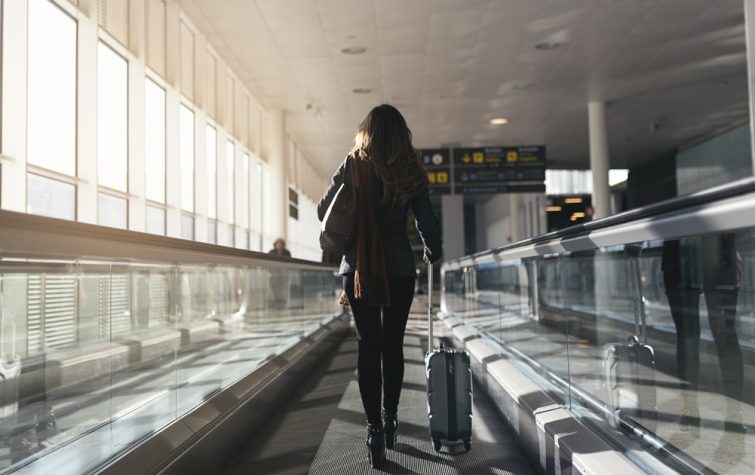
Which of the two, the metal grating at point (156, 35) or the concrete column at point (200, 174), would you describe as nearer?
the metal grating at point (156, 35)

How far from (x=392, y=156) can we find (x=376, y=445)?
1.31 metres

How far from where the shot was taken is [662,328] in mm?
2174

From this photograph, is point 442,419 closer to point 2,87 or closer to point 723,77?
point 2,87

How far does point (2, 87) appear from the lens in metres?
6.55

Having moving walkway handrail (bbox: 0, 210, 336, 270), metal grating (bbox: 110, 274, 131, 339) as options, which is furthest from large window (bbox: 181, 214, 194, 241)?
metal grating (bbox: 110, 274, 131, 339)

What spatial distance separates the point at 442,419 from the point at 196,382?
3.92 feet

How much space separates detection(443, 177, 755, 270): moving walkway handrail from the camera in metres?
1.49

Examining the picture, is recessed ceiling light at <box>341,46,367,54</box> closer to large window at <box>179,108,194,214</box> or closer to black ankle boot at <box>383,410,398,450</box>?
large window at <box>179,108,194,214</box>

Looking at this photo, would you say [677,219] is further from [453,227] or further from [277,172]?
[453,227]

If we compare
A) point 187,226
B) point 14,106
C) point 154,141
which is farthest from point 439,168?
point 14,106

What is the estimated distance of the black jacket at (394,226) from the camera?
3.32 metres

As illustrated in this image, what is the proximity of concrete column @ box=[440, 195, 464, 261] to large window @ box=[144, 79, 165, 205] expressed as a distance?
16926 mm

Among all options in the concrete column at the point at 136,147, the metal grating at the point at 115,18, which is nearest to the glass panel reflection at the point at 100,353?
the metal grating at the point at 115,18

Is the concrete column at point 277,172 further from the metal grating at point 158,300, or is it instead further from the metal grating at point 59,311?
the metal grating at point 59,311
